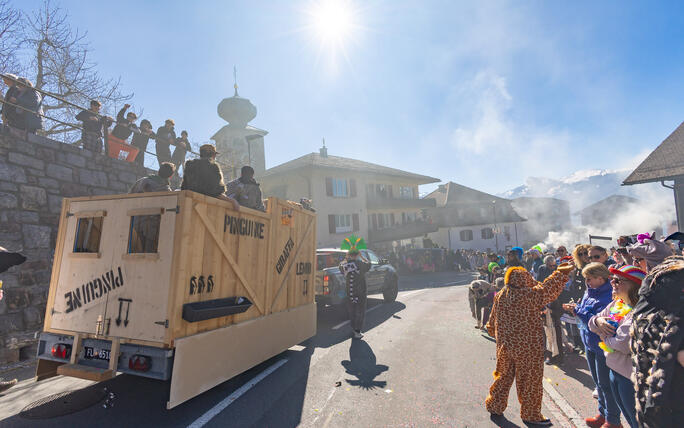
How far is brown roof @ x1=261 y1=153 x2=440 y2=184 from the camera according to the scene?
28841mm

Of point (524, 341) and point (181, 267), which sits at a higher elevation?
point (181, 267)

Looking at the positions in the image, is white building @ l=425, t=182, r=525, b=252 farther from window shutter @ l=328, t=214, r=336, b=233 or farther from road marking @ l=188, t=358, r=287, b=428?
road marking @ l=188, t=358, r=287, b=428

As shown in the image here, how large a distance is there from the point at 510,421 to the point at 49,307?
18.5 feet

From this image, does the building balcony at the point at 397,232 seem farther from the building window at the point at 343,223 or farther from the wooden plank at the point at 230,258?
the wooden plank at the point at 230,258

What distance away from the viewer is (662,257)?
11.0ft

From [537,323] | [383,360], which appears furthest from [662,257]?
[383,360]

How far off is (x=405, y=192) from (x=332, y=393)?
117ft

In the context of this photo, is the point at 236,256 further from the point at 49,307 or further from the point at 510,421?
the point at 510,421

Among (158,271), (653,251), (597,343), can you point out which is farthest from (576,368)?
(158,271)

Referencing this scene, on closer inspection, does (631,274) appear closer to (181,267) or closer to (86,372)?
(181,267)

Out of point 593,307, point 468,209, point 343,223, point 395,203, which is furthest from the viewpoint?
point 468,209

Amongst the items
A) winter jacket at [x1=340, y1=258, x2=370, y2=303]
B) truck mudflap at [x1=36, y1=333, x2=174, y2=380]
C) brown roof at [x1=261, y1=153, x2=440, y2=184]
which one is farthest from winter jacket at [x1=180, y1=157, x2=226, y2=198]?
brown roof at [x1=261, y1=153, x2=440, y2=184]

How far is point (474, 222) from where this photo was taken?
44156mm

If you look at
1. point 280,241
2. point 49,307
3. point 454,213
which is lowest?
point 49,307
